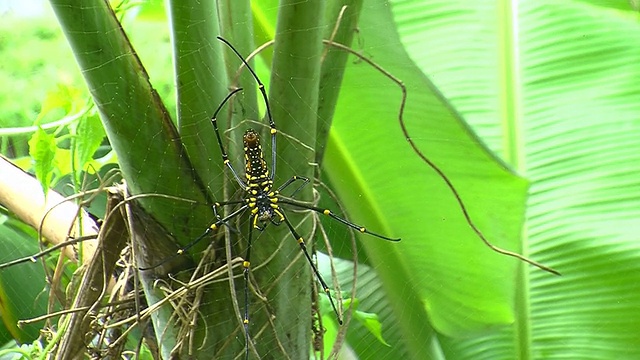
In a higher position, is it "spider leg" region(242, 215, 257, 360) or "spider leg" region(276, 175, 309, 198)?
"spider leg" region(276, 175, 309, 198)

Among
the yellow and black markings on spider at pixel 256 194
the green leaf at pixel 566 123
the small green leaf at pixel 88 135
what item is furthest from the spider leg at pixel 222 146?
the green leaf at pixel 566 123

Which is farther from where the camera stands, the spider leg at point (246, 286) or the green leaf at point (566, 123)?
the green leaf at point (566, 123)

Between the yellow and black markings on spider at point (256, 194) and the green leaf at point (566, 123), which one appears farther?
the green leaf at point (566, 123)

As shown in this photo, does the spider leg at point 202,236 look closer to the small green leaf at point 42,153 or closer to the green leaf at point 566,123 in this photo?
the small green leaf at point 42,153

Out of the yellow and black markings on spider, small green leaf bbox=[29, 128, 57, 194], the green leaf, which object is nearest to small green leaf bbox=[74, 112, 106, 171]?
small green leaf bbox=[29, 128, 57, 194]

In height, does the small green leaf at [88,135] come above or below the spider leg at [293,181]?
above

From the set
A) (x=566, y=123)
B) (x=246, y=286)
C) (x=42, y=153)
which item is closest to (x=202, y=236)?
(x=246, y=286)

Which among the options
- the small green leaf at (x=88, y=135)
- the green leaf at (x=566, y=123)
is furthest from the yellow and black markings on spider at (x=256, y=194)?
the green leaf at (x=566, y=123)

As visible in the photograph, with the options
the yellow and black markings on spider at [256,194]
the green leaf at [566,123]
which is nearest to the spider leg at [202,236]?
the yellow and black markings on spider at [256,194]

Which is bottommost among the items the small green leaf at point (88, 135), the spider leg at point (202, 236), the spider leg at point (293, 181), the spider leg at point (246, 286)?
the spider leg at point (246, 286)

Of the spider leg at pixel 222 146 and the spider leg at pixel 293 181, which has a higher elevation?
the spider leg at pixel 222 146

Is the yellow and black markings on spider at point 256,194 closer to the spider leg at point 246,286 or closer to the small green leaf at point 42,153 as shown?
the spider leg at point 246,286

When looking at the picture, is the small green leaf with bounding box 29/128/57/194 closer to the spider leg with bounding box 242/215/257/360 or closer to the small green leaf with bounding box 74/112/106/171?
the small green leaf with bounding box 74/112/106/171
